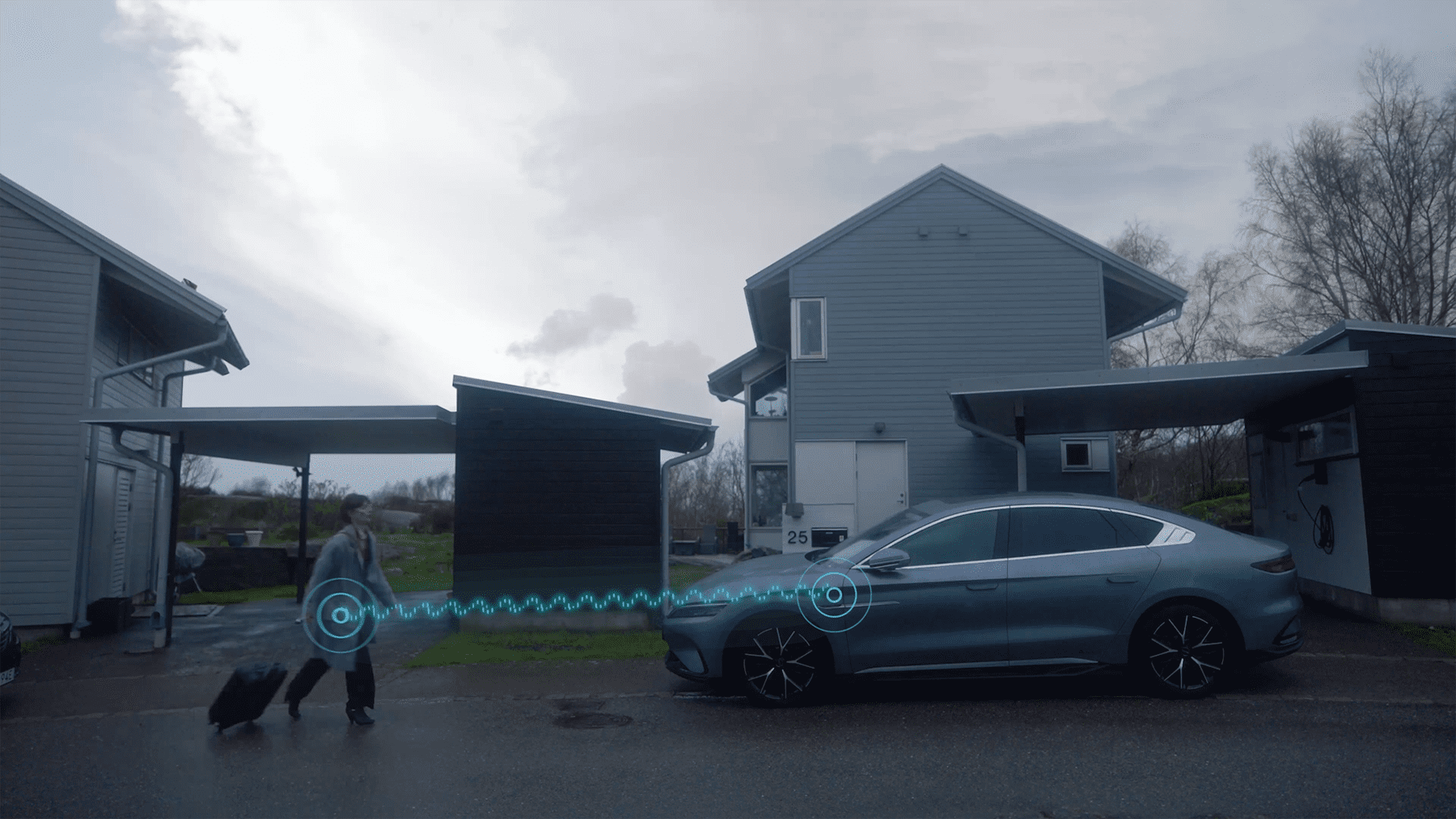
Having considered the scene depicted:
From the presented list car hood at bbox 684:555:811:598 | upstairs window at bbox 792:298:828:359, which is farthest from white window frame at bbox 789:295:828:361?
car hood at bbox 684:555:811:598

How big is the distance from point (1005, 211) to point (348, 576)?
12.9m

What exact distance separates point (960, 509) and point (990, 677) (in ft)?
4.12

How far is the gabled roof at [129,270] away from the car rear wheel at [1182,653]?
479 inches

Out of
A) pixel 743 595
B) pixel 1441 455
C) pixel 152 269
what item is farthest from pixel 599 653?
pixel 1441 455

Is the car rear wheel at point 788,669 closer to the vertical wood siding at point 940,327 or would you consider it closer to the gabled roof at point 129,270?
the vertical wood siding at point 940,327

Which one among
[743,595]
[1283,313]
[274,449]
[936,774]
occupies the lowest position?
[936,774]

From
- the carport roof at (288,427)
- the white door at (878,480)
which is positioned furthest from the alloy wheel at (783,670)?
the white door at (878,480)

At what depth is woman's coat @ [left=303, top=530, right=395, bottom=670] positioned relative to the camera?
22.9 ft

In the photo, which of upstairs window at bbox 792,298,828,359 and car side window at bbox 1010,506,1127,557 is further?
upstairs window at bbox 792,298,828,359

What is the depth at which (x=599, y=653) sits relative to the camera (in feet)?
33.2

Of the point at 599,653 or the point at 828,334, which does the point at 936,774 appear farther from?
the point at 828,334

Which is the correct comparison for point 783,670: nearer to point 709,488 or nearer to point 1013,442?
point 1013,442

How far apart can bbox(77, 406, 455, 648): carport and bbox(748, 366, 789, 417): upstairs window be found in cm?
793

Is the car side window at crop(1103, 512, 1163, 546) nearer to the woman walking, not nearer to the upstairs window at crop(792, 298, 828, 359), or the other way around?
the woman walking
